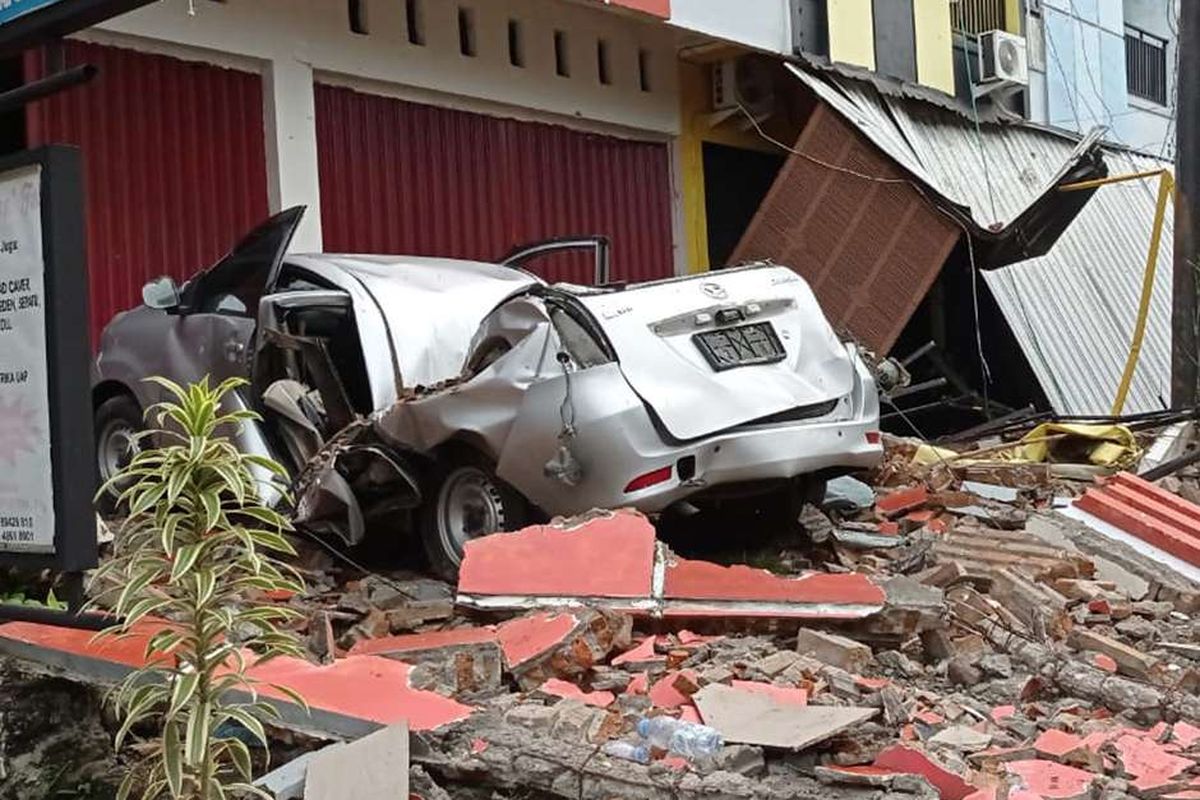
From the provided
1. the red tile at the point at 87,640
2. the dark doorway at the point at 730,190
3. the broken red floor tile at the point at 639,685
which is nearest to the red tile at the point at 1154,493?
the broken red floor tile at the point at 639,685

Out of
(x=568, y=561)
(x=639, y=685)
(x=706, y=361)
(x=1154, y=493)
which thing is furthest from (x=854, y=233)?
(x=639, y=685)

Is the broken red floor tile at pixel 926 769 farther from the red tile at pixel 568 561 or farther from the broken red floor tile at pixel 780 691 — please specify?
the red tile at pixel 568 561

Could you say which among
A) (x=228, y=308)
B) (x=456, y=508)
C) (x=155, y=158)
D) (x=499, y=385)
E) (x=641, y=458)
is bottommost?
(x=456, y=508)

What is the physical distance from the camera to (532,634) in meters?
5.17

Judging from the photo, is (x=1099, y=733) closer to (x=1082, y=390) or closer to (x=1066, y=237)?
(x=1082, y=390)

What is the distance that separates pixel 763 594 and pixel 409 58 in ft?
24.4

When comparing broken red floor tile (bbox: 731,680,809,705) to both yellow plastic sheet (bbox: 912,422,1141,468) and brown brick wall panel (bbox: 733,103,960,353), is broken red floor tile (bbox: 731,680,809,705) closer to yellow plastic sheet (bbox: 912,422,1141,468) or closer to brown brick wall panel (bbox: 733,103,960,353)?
yellow plastic sheet (bbox: 912,422,1141,468)

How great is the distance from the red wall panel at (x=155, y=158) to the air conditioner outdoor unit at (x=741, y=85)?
582 cm

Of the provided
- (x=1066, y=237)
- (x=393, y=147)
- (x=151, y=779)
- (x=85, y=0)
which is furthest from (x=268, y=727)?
(x=1066, y=237)

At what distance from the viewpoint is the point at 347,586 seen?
694cm

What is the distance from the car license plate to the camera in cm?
675

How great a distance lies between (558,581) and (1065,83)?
52.3ft

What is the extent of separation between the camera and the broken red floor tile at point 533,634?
4984 mm

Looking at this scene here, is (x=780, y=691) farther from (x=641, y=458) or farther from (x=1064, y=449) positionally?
(x=1064, y=449)
